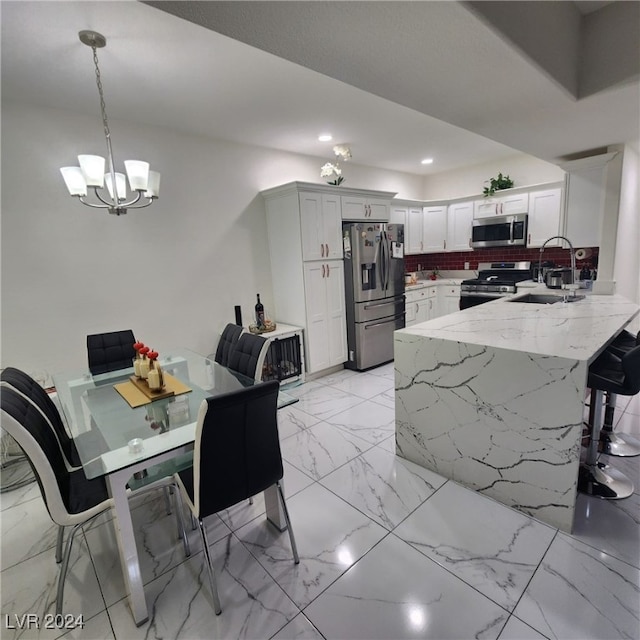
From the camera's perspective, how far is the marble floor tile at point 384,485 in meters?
2.04

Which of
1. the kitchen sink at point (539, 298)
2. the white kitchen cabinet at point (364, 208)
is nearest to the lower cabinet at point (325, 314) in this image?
the white kitchen cabinet at point (364, 208)

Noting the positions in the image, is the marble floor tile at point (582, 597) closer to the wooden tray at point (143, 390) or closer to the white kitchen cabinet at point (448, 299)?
the wooden tray at point (143, 390)

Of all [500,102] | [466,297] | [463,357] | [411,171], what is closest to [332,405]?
[463,357]

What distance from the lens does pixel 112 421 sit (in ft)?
5.86

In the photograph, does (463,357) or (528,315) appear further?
(528,315)

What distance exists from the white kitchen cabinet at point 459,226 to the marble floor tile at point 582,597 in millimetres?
4709

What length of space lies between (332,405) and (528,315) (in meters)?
1.89

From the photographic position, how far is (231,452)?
1478 mm

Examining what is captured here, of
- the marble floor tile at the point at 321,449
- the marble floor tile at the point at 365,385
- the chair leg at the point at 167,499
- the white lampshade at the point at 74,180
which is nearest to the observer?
the white lampshade at the point at 74,180

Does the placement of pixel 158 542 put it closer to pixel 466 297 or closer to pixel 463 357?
pixel 463 357

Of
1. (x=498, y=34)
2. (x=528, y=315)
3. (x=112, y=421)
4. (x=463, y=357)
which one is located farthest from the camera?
(x=528, y=315)

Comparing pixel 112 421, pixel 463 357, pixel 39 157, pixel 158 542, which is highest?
pixel 39 157

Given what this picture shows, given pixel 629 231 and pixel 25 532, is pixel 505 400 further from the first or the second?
pixel 629 231

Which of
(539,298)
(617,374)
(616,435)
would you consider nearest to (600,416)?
(617,374)
